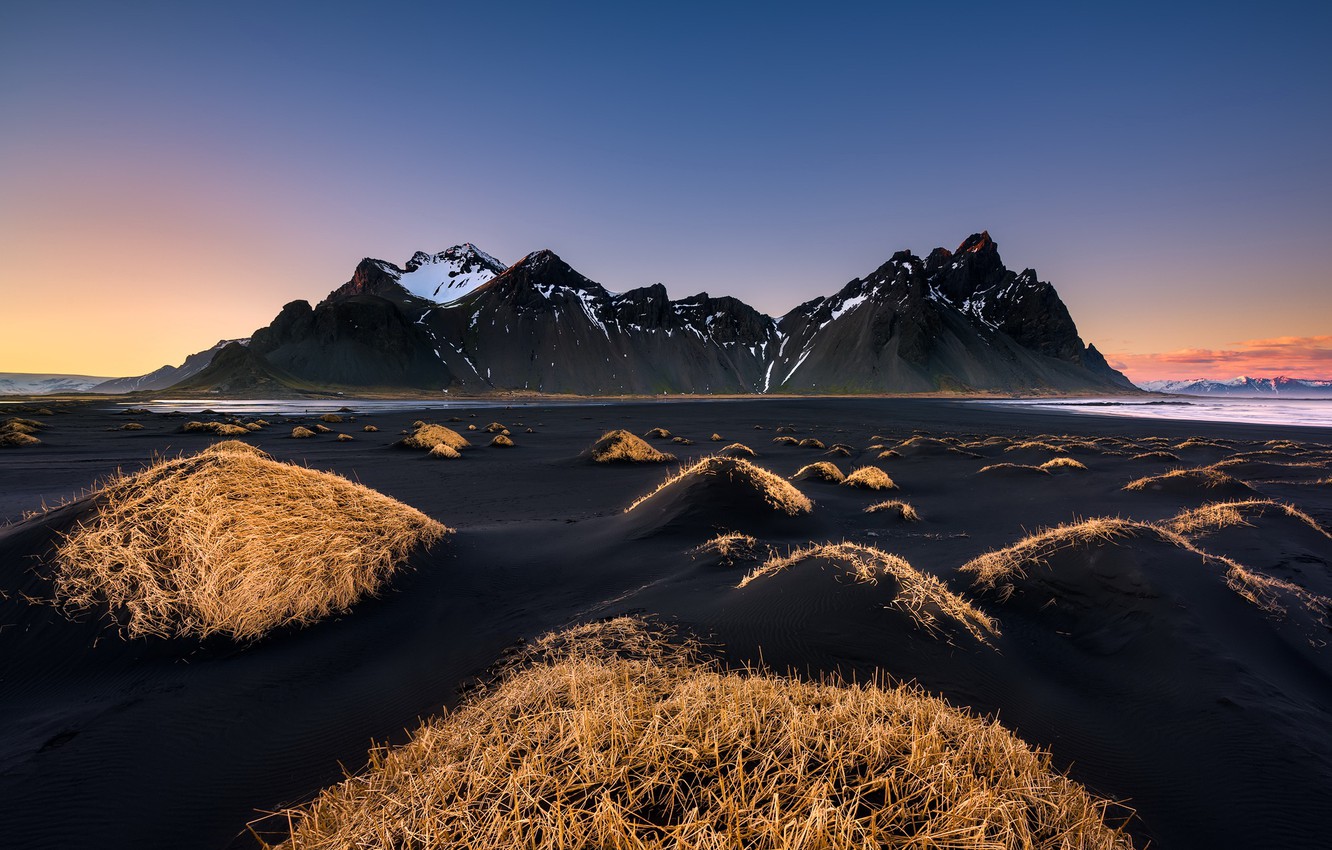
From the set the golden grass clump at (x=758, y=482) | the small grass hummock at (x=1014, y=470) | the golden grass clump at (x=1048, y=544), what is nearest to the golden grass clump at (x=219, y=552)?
the golden grass clump at (x=758, y=482)

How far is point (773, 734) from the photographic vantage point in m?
2.81

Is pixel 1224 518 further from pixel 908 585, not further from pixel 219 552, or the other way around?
pixel 219 552

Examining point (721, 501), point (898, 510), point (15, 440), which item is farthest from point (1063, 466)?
point (15, 440)

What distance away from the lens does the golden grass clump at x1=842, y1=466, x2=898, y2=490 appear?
2019 cm

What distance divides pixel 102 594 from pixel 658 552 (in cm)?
886

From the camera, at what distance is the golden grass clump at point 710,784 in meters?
2.25

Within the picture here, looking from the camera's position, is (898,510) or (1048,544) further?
(898,510)

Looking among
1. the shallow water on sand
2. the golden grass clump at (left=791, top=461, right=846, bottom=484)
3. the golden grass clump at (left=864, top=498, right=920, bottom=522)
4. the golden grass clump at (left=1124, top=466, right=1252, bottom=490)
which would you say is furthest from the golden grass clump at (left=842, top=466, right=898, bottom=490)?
the shallow water on sand

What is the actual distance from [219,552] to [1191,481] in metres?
Result: 28.0

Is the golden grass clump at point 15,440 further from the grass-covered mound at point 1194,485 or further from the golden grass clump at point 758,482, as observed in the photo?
the grass-covered mound at point 1194,485

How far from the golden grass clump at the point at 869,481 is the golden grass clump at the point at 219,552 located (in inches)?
665

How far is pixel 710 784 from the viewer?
2.49 metres

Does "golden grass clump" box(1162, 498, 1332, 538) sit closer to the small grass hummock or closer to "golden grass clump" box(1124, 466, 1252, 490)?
"golden grass clump" box(1124, 466, 1252, 490)

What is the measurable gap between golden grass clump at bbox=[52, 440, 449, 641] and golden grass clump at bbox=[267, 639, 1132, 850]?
5664 mm
